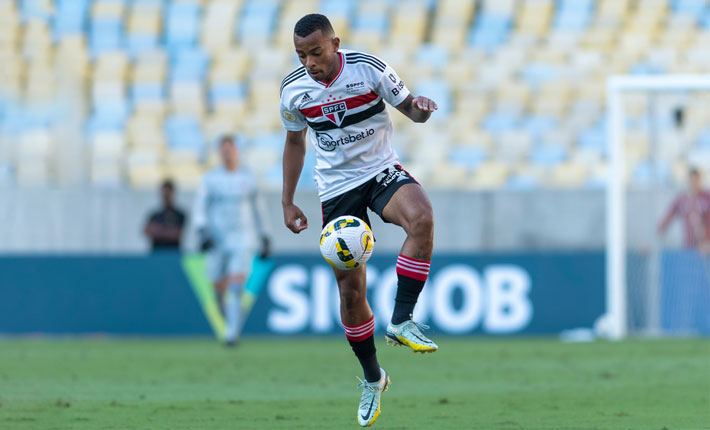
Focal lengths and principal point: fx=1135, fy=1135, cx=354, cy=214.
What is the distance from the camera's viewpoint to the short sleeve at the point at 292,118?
682cm

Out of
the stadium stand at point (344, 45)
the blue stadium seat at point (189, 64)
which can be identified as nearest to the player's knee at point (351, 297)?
the stadium stand at point (344, 45)

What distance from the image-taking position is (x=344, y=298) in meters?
6.82

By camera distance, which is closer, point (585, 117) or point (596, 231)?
point (596, 231)

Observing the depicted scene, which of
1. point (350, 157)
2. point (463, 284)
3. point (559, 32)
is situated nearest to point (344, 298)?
point (350, 157)

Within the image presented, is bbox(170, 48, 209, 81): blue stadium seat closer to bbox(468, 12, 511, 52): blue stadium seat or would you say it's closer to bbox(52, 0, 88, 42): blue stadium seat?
bbox(52, 0, 88, 42): blue stadium seat

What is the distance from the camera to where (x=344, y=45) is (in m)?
19.2

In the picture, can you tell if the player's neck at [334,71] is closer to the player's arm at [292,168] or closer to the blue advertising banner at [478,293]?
the player's arm at [292,168]

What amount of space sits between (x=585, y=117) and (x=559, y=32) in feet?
7.66

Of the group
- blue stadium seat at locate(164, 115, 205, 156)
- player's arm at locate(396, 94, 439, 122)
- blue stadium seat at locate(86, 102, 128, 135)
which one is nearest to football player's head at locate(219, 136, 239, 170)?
blue stadium seat at locate(164, 115, 205, 156)

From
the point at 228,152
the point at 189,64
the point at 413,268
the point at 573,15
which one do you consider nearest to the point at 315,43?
the point at 413,268

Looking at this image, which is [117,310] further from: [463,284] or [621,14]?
[621,14]

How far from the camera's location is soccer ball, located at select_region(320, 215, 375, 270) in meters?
6.34

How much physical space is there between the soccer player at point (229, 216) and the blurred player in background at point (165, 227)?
6.11ft

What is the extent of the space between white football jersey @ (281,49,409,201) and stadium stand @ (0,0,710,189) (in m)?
10.4
